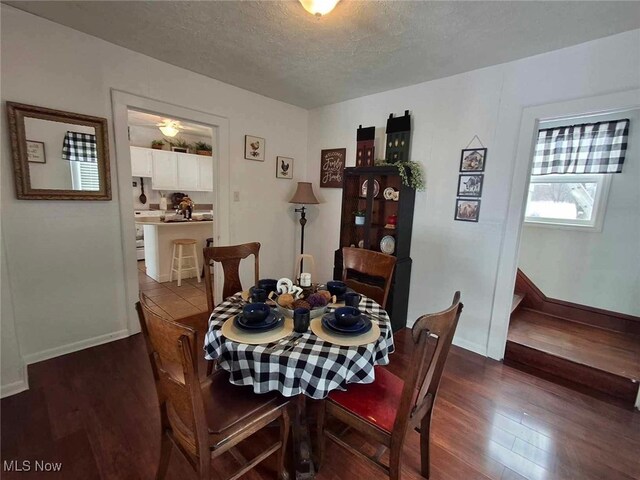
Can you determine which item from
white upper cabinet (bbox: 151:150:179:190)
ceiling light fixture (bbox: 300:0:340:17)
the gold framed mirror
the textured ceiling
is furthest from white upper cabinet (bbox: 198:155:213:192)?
ceiling light fixture (bbox: 300:0:340:17)

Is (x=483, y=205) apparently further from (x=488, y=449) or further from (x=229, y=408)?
(x=229, y=408)

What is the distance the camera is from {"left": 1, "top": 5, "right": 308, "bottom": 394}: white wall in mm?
1949

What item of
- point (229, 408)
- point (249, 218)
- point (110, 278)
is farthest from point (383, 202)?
point (110, 278)

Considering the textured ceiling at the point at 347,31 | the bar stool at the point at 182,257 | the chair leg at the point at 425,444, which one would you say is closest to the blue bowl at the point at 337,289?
the chair leg at the point at 425,444

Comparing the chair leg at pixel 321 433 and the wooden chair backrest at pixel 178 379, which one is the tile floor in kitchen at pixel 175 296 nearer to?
the wooden chair backrest at pixel 178 379

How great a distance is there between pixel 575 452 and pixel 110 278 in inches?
136

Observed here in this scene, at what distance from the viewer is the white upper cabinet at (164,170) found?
5184 mm

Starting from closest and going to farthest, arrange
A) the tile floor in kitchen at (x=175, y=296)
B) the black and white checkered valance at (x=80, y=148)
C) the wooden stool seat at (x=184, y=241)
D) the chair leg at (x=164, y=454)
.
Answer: the chair leg at (x=164, y=454) < the black and white checkered valance at (x=80, y=148) < the tile floor in kitchen at (x=175, y=296) < the wooden stool seat at (x=184, y=241)

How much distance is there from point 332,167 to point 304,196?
51cm

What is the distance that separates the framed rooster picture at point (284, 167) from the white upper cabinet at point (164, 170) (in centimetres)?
289

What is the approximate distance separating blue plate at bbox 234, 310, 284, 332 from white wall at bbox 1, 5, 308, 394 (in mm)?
1722

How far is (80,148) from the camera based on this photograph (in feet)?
7.22

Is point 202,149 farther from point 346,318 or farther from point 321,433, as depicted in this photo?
point 321,433

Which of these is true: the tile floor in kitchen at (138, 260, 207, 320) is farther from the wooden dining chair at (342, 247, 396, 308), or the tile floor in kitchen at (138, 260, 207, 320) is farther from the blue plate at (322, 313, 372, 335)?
the blue plate at (322, 313, 372, 335)
